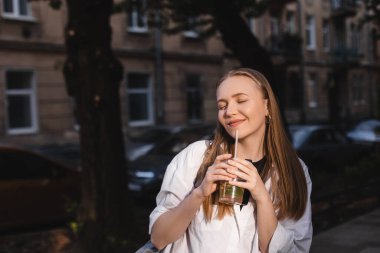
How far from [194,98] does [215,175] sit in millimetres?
24072

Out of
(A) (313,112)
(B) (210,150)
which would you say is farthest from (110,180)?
(A) (313,112)

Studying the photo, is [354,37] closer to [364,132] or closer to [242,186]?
[364,132]

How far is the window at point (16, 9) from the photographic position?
1834 cm

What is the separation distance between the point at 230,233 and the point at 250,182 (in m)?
0.23

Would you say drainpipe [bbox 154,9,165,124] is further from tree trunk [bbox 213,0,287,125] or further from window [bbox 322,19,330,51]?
window [bbox 322,19,330,51]

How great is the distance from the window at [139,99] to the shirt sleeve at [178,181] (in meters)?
20.7

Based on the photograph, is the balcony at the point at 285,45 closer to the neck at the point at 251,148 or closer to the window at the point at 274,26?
the window at the point at 274,26

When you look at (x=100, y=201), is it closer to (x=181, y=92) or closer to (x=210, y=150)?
(x=210, y=150)

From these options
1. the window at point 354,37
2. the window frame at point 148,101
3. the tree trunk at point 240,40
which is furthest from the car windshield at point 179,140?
the window at point 354,37

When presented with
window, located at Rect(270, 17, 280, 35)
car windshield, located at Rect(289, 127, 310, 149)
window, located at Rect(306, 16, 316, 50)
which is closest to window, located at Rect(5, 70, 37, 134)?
car windshield, located at Rect(289, 127, 310, 149)

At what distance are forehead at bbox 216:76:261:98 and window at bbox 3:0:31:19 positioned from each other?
Answer: 17307 millimetres

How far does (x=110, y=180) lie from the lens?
6.00m

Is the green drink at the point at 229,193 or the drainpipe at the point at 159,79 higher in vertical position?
the drainpipe at the point at 159,79

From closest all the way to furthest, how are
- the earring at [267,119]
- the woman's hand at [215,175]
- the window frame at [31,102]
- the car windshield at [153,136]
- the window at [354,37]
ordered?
1. the woman's hand at [215,175]
2. the earring at [267,119]
3. the car windshield at [153,136]
4. the window frame at [31,102]
5. the window at [354,37]
